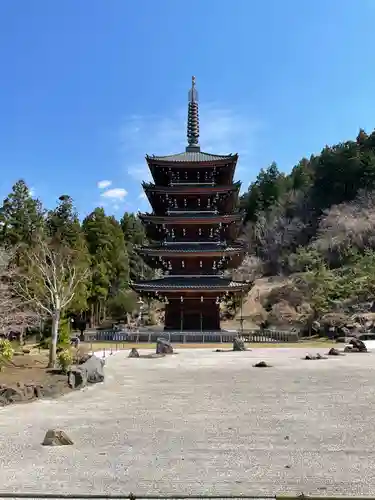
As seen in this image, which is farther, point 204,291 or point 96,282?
point 96,282

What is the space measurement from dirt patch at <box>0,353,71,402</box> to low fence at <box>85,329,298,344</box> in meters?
16.4

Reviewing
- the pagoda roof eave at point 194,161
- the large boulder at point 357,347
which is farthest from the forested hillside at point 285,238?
the large boulder at point 357,347

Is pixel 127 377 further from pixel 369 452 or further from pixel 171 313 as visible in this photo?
pixel 171 313

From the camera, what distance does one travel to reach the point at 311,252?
70.8 metres

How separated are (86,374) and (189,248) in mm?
22380

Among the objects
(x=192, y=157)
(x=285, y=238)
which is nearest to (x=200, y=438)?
(x=192, y=157)

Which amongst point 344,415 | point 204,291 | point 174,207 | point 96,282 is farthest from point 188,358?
point 96,282

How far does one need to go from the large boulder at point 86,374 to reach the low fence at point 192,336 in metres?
18.1

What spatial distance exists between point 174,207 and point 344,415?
30.7m

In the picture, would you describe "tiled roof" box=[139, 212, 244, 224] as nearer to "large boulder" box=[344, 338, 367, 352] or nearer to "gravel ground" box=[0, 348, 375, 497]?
"large boulder" box=[344, 338, 367, 352]

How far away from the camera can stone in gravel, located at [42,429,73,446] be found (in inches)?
319

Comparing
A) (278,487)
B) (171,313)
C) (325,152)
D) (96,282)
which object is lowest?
(278,487)

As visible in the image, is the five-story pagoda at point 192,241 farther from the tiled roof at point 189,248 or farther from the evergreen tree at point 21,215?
the evergreen tree at point 21,215

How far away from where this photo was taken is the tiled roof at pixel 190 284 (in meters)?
35.8
